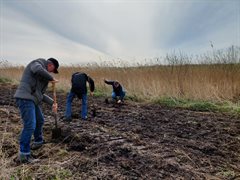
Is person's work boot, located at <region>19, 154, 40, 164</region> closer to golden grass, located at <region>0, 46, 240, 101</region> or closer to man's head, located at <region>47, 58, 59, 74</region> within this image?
man's head, located at <region>47, 58, 59, 74</region>

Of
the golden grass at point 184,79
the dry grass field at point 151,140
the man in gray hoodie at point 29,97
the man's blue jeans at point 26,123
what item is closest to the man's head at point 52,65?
the man in gray hoodie at point 29,97

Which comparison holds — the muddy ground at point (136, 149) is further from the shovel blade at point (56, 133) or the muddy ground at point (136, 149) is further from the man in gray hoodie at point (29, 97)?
the man in gray hoodie at point (29, 97)

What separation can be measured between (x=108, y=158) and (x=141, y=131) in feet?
5.14

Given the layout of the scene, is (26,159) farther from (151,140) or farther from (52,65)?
(151,140)

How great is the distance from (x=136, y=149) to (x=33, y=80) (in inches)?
67.7

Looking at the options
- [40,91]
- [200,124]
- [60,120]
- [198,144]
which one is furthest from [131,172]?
[60,120]

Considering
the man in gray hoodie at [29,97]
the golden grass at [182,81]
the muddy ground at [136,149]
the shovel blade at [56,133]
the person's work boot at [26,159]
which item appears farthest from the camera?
the golden grass at [182,81]

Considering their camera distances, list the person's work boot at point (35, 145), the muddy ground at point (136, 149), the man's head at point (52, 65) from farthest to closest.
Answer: the person's work boot at point (35, 145)
the man's head at point (52, 65)
the muddy ground at point (136, 149)

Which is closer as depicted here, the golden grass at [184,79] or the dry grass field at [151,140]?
the dry grass field at [151,140]

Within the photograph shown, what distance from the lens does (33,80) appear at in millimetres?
3979

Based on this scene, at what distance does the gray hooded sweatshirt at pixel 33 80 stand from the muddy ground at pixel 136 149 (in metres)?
0.67

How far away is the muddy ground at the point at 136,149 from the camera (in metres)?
A: 3.36

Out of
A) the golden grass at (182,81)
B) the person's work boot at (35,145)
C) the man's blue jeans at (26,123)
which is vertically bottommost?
the person's work boot at (35,145)

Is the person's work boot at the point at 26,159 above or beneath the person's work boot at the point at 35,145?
beneath
